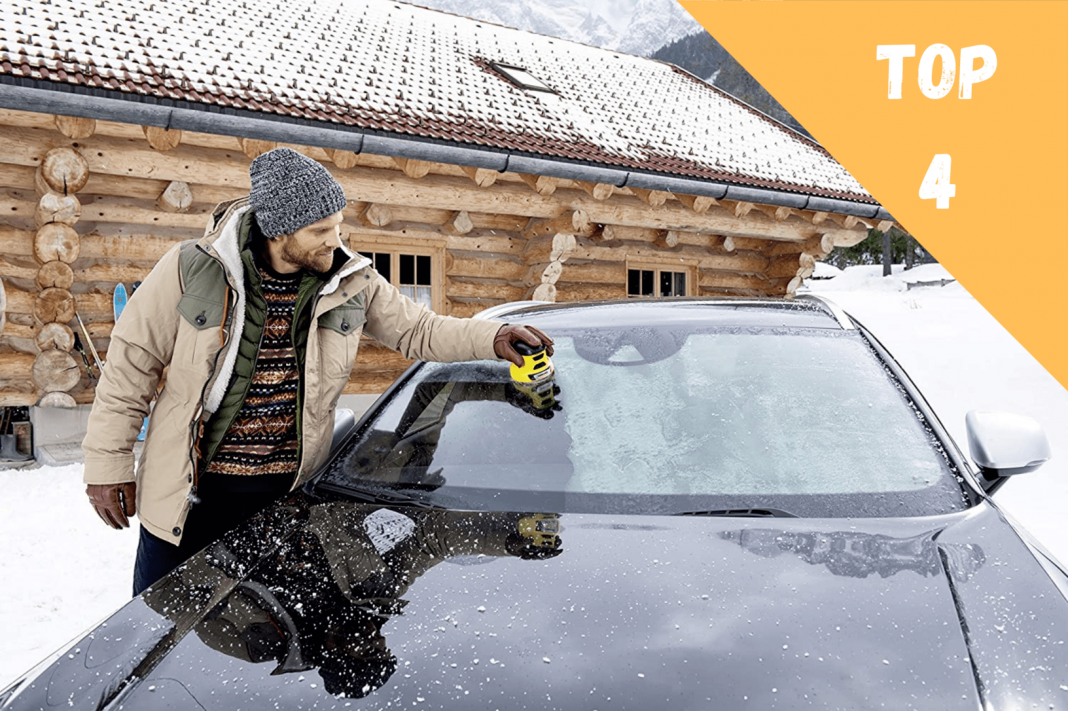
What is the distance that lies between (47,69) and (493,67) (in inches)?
247

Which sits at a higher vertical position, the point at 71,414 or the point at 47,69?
the point at 47,69

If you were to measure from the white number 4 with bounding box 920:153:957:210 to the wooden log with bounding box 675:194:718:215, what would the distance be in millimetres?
4822

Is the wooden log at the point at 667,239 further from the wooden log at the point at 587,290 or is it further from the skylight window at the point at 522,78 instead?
the skylight window at the point at 522,78

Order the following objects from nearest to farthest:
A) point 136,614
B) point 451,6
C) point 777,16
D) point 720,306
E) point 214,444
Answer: point 136,614
point 214,444
point 720,306
point 777,16
point 451,6

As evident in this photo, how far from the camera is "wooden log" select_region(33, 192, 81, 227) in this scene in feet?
21.0

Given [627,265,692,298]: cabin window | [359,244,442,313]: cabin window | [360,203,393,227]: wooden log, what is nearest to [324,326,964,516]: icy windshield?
[360,203,393,227]: wooden log

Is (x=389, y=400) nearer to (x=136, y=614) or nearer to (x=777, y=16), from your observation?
(x=136, y=614)

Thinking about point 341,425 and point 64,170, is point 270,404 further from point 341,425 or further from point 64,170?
point 64,170

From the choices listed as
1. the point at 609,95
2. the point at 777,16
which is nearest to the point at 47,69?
the point at 609,95

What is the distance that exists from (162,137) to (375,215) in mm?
2331

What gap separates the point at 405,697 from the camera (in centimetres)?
112

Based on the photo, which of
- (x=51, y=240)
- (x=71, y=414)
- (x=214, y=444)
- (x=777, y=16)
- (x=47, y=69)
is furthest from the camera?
(x=777, y=16)

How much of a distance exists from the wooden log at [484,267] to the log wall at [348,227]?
0.02 meters

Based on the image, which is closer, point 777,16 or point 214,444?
point 214,444
